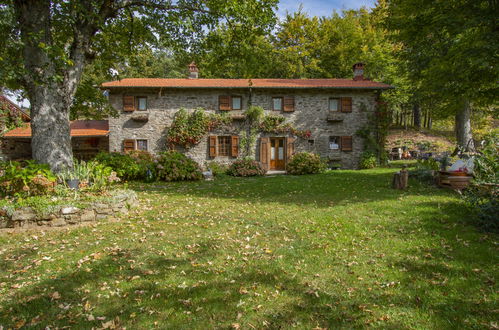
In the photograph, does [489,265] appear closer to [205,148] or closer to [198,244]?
[198,244]

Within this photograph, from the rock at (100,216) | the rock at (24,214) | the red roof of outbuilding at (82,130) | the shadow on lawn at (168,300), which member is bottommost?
the shadow on lawn at (168,300)

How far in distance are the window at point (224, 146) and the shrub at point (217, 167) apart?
74 cm

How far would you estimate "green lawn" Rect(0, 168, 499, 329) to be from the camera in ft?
8.47

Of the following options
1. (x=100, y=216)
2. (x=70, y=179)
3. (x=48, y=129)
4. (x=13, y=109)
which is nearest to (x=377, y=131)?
(x=100, y=216)

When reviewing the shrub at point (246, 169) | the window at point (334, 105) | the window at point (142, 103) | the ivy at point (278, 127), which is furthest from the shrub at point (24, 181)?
the window at point (334, 105)

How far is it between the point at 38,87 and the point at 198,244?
5747 millimetres

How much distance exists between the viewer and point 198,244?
441cm

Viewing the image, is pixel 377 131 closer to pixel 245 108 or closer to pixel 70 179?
pixel 245 108

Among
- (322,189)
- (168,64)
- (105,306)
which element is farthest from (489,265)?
(168,64)

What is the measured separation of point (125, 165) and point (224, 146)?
684 centimetres

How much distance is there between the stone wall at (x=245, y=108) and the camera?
54.0ft

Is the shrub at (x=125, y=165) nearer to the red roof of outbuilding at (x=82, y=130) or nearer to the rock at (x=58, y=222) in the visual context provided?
the rock at (x=58, y=222)

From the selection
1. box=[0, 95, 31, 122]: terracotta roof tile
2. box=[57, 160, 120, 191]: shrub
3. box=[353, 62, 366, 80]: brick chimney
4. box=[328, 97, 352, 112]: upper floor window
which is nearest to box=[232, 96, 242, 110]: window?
box=[328, 97, 352, 112]: upper floor window

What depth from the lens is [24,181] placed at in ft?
18.2
